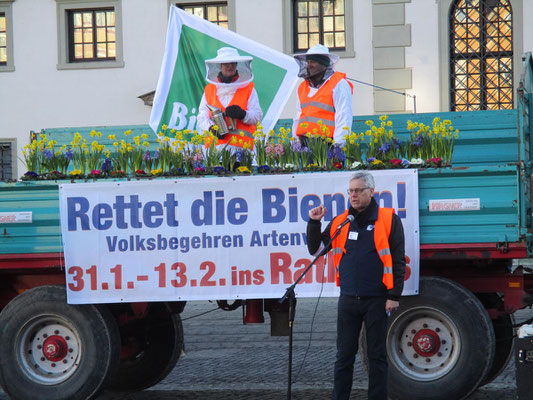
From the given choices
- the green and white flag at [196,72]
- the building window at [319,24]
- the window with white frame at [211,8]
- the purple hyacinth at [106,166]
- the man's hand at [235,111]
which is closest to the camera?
the purple hyacinth at [106,166]

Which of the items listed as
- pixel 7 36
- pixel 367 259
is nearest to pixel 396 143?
pixel 367 259

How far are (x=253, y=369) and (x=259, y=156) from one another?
2.80 metres

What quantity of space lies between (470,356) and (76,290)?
3.02 meters

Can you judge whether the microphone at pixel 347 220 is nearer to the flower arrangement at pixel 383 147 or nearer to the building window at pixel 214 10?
the flower arrangement at pixel 383 147

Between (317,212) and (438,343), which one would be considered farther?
(438,343)

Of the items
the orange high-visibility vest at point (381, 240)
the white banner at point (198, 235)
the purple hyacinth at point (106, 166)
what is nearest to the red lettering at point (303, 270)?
the white banner at point (198, 235)

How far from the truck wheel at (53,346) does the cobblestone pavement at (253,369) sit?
972mm

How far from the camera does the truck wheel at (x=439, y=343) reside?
22.8 ft

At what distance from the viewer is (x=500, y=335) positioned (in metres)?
7.64

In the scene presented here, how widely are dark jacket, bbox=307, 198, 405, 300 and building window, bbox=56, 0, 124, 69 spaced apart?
52.8ft

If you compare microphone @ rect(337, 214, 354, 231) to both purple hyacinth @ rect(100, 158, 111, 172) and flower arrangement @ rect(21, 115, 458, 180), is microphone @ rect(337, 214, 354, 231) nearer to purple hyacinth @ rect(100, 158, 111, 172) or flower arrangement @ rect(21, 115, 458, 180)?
flower arrangement @ rect(21, 115, 458, 180)

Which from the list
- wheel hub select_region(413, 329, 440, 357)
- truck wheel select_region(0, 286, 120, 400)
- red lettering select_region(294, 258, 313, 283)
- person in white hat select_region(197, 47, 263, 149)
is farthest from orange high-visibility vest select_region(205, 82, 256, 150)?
wheel hub select_region(413, 329, 440, 357)

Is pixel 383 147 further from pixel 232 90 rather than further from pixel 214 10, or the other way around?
pixel 214 10

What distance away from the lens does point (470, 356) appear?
6957 mm
